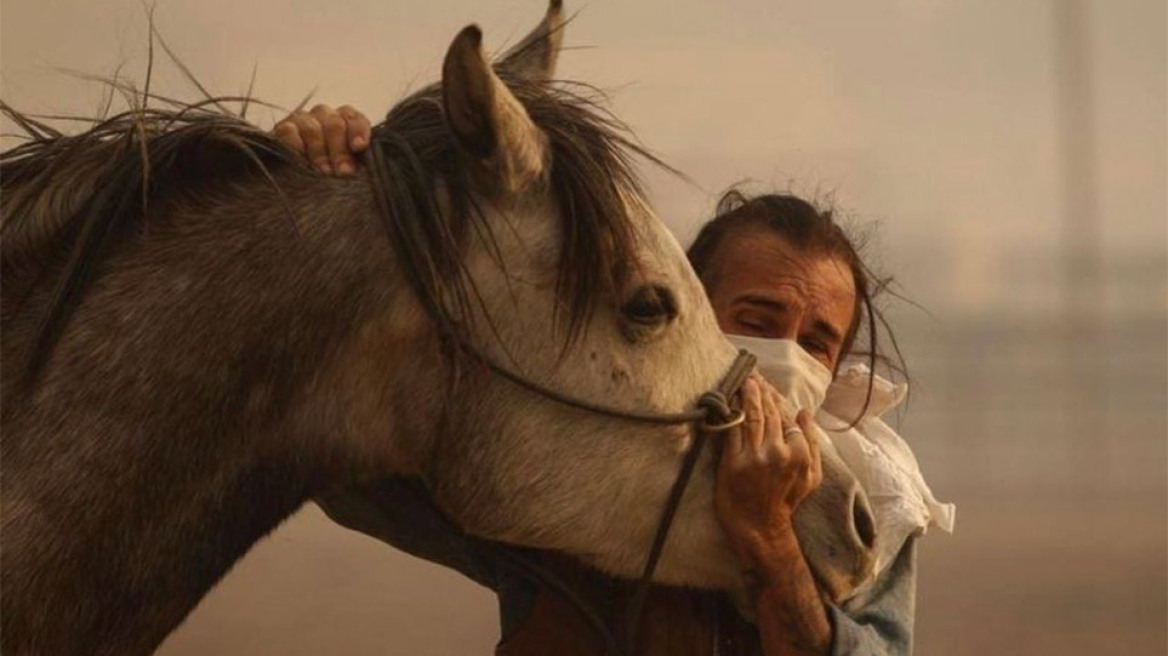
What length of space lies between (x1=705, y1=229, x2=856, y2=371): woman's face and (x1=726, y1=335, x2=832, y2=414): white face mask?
7 centimetres

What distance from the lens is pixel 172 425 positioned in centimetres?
206

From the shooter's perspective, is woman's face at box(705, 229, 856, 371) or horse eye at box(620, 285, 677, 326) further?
woman's face at box(705, 229, 856, 371)

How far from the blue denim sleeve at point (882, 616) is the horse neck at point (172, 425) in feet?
2.30

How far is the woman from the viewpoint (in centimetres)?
227

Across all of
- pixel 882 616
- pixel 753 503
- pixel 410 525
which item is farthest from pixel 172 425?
pixel 882 616

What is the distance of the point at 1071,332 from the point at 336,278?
8390 mm

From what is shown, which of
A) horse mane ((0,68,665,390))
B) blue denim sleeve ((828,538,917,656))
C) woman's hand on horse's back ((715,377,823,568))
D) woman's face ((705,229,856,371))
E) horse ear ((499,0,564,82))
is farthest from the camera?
woman's face ((705,229,856,371))

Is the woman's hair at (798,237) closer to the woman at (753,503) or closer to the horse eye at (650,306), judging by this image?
the woman at (753,503)

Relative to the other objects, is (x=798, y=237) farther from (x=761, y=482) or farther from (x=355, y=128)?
(x=355, y=128)

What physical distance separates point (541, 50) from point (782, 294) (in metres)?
0.51

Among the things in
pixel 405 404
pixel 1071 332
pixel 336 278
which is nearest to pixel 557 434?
pixel 405 404

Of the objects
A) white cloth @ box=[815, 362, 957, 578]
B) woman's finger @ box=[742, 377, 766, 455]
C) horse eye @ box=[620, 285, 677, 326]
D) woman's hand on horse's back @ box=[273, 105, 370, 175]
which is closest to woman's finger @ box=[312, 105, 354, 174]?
woman's hand on horse's back @ box=[273, 105, 370, 175]

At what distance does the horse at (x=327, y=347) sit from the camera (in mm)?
2039

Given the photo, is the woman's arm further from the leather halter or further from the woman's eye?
the woman's eye
